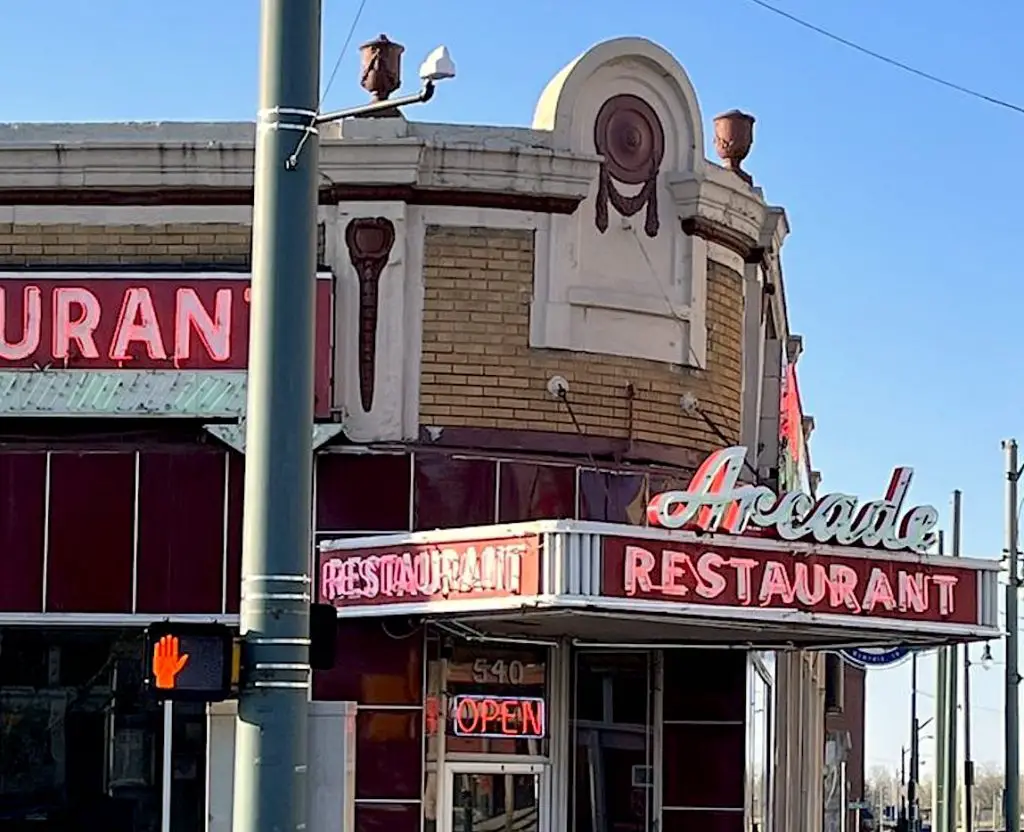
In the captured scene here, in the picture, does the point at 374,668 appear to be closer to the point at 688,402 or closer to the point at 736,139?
the point at 688,402

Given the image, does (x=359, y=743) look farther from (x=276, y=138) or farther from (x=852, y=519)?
(x=276, y=138)

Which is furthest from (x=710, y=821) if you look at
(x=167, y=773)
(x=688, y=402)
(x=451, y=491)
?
(x=167, y=773)

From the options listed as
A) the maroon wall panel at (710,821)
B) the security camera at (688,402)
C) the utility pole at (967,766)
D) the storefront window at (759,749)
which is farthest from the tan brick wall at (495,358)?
the utility pole at (967,766)

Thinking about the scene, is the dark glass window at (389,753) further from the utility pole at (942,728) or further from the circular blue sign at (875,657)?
the utility pole at (942,728)

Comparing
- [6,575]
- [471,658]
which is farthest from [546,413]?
[6,575]

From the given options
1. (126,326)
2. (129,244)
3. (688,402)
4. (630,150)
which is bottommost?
(688,402)

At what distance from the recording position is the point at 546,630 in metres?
18.6

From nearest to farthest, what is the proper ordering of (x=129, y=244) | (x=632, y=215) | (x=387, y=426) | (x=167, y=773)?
(x=167, y=773)
(x=387, y=426)
(x=129, y=244)
(x=632, y=215)

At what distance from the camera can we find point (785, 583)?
16.5 metres

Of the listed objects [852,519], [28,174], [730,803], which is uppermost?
[28,174]

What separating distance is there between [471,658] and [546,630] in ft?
2.57

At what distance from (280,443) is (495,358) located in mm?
8456

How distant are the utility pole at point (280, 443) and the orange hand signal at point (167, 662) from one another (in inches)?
14.2

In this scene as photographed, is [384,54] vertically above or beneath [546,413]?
above
